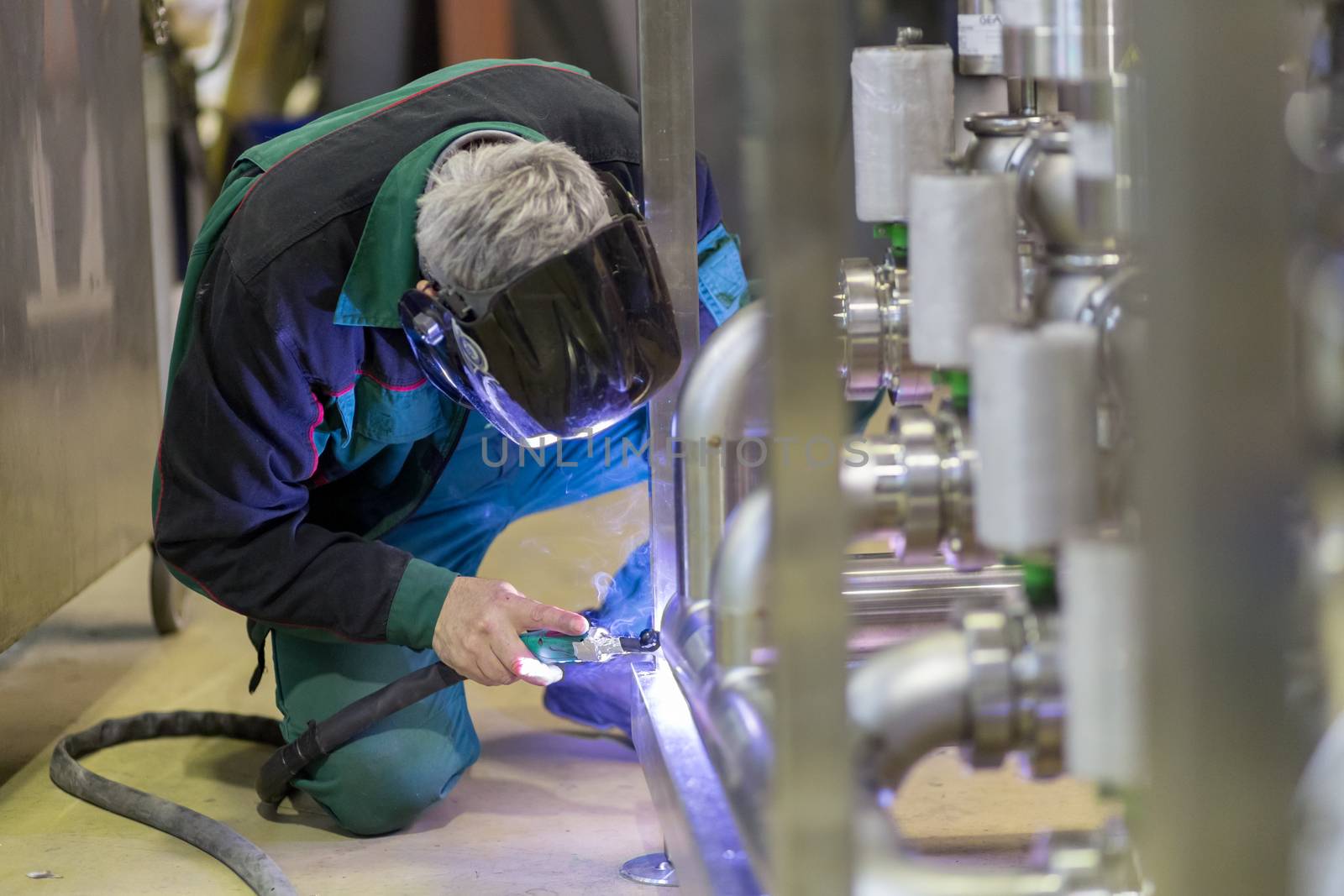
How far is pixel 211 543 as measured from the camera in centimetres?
135

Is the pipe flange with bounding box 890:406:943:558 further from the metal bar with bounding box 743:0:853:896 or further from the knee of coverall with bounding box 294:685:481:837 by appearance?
the knee of coverall with bounding box 294:685:481:837

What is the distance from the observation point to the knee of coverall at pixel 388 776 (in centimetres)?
142

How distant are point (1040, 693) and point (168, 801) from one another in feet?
3.46

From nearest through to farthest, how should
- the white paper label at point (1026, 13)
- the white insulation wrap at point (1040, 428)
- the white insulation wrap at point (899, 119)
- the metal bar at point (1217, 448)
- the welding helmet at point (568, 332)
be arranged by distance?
1. the metal bar at point (1217, 448)
2. the white insulation wrap at point (1040, 428)
3. the white paper label at point (1026, 13)
4. the white insulation wrap at point (899, 119)
5. the welding helmet at point (568, 332)

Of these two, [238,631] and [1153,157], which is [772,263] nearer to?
[1153,157]

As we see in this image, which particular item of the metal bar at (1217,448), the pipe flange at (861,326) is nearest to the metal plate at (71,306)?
the pipe flange at (861,326)

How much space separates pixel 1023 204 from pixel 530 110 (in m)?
0.79

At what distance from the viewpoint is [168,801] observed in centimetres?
145

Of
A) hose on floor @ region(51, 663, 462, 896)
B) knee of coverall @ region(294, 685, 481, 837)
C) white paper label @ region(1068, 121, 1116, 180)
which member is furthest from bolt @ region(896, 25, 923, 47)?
knee of coverall @ region(294, 685, 481, 837)

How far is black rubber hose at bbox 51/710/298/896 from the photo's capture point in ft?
4.29

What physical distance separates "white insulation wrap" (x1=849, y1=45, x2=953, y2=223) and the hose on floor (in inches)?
25.9

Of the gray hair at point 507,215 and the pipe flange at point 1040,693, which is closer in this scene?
the pipe flange at point 1040,693

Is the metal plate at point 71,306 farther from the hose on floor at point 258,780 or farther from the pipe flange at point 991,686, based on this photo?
the pipe flange at point 991,686

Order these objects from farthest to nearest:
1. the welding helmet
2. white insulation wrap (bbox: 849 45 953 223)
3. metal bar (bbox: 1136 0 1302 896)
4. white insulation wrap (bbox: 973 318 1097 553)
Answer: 1. the welding helmet
2. white insulation wrap (bbox: 849 45 953 223)
3. white insulation wrap (bbox: 973 318 1097 553)
4. metal bar (bbox: 1136 0 1302 896)
